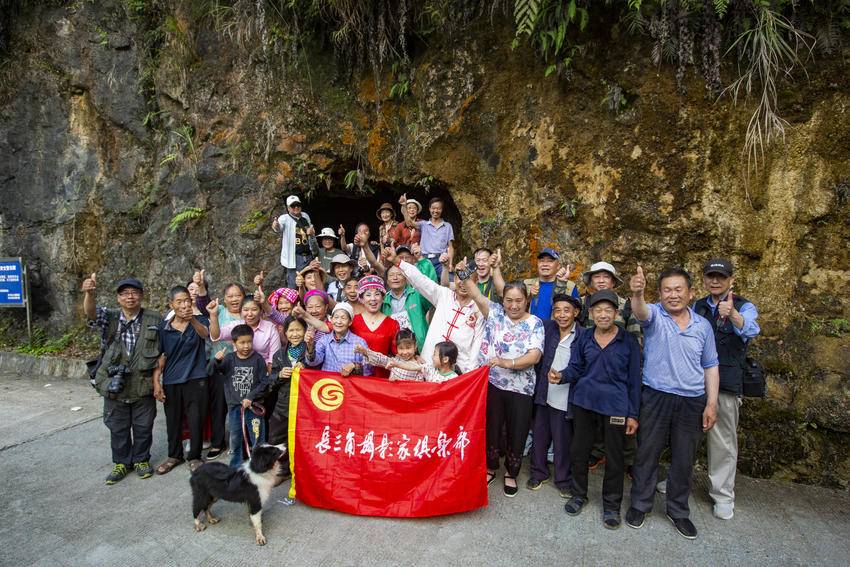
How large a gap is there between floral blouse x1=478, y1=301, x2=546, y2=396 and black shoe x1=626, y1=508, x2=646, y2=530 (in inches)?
47.5

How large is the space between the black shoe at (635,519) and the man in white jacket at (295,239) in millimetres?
5446

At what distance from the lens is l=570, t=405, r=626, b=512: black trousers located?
12.4 feet

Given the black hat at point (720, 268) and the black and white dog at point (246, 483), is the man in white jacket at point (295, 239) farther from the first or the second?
the black hat at point (720, 268)

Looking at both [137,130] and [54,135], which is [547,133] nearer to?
[137,130]

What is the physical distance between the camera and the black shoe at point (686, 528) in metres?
3.63

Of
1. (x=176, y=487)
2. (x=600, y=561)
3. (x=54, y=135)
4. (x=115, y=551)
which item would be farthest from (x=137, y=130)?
(x=600, y=561)

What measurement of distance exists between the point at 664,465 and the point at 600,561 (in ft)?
6.22

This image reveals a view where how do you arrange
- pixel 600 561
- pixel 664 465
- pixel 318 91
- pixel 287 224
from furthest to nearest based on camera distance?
pixel 318 91 < pixel 287 224 < pixel 664 465 < pixel 600 561

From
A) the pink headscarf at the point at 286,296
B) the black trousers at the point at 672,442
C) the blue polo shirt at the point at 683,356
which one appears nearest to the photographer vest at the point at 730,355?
the blue polo shirt at the point at 683,356

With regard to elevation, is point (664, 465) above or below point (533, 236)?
below

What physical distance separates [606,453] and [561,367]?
0.77 m

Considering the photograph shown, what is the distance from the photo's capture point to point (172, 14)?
862 cm

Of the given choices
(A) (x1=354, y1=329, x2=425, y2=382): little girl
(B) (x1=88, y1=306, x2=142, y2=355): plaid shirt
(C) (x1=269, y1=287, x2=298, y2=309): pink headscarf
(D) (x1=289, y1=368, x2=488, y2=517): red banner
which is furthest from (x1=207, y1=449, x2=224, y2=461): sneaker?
(A) (x1=354, y1=329, x2=425, y2=382): little girl

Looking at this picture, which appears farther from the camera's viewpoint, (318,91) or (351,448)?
(318,91)
